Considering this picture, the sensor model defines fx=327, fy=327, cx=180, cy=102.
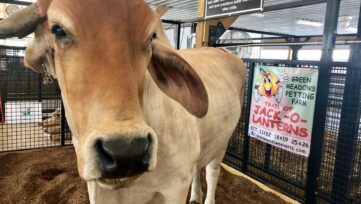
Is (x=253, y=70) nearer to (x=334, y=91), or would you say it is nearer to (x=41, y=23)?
(x=334, y=91)

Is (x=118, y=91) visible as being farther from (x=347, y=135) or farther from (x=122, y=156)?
(x=347, y=135)

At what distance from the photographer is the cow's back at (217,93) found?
2186mm

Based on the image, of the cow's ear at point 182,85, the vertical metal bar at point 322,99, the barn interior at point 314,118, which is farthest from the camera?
the barn interior at point 314,118

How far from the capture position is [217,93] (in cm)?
236

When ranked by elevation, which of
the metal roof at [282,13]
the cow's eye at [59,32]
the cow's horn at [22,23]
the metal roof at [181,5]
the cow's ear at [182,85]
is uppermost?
the metal roof at [282,13]

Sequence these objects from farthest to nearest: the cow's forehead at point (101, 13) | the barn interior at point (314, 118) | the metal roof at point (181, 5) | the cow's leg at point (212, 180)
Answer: the metal roof at point (181, 5)
the cow's leg at point (212, 180)
the barn interior at point (314, 118)
the cow's forehead at point (101, 13)

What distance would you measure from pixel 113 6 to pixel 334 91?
2.47 metres

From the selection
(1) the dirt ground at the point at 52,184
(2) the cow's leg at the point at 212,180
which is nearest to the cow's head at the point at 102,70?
(2) the cow's leg at the point at 212,180

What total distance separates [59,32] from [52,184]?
→ 2437mm

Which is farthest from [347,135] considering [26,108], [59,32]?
[26,108]

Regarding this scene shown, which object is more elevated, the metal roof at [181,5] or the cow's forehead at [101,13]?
the metal roof at [181,5]

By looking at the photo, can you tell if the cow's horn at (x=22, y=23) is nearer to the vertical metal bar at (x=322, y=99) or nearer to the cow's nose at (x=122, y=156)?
the cow's nose at (x=122, y=156)

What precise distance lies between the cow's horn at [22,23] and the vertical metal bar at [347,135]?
2.24 m

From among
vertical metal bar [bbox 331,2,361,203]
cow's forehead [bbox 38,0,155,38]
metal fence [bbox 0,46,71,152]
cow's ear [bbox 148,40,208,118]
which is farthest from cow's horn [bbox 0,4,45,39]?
metal fence [bbox 0,46,71,152]
